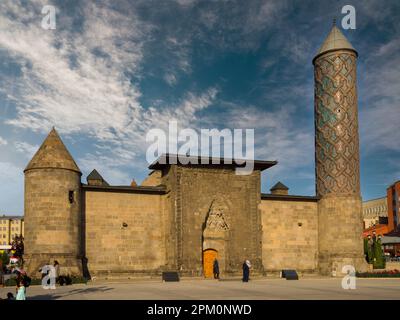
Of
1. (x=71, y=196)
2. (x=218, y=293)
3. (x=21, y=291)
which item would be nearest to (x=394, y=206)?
(x=71, y=196)

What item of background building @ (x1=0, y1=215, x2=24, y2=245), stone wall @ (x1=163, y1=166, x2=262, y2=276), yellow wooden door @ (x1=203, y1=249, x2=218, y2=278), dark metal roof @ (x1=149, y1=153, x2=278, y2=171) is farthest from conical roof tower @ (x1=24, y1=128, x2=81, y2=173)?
background building @ (x1=0, y1=215, x2=24, y2=245)

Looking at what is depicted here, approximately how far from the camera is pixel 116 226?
27.8m

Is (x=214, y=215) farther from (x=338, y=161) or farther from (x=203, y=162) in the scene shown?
(x=338, y=161)

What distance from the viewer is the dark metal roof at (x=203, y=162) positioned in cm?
2888

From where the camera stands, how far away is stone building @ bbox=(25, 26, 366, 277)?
25.4m

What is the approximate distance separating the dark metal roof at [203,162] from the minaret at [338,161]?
14.2 ft

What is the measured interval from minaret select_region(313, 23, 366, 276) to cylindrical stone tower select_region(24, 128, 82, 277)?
16.4 meters

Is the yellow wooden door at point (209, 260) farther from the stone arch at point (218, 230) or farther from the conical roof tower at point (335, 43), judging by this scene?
the conical roof tower at point (335, 43)

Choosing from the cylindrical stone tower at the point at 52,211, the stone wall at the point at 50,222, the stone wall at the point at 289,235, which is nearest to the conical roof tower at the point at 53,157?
the cylindrical stone tower at the point at 52,211

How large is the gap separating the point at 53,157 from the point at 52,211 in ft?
9.63

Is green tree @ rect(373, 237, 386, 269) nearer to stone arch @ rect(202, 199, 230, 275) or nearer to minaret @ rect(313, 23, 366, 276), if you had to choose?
minaret @ rect(313, 23, 366, 276)

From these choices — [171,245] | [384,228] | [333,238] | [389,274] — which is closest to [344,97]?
[333,238]
